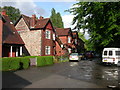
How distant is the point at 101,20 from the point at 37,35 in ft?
42.4

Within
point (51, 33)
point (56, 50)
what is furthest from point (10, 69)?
point (56, 50)

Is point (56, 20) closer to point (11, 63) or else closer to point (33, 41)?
point (33, 41)

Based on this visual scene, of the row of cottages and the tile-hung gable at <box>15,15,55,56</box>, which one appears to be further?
the tile-hung gable at <box>15,15,55,56</box>

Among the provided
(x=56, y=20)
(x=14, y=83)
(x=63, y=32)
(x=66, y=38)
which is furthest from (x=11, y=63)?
(x=56, y=20)

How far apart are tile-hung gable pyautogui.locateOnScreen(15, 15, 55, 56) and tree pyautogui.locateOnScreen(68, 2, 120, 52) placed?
6.30 metres

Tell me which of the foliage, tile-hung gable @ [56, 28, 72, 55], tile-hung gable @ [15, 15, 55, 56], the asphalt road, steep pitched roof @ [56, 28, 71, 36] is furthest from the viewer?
the foliage

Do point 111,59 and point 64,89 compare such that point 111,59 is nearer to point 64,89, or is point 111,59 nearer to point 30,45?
point 64,89

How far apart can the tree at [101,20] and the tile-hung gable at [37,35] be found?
20.7 feet

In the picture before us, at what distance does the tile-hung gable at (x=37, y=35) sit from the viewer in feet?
92.5

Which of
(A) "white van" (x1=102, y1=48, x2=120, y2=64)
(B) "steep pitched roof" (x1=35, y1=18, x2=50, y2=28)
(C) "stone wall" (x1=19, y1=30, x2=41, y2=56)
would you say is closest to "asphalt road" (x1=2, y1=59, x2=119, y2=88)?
(A) "white van" (x1=102, y1=48, x2=120, y2=64)

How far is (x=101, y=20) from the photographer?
72.1 feet

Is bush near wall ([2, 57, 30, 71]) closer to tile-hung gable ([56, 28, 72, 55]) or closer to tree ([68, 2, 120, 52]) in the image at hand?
tree ([68, 2, 120, 52])

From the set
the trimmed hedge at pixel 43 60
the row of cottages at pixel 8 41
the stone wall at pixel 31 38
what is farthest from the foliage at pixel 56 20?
the trimmed hedge at pixel 43 60

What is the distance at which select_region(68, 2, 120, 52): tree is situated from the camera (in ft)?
63.3
